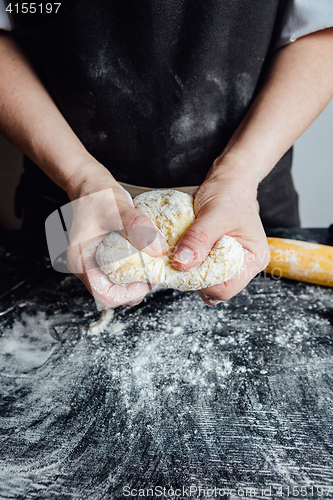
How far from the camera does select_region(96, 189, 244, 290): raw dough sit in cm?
84

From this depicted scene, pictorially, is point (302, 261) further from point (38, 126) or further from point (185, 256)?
point (38, 126)

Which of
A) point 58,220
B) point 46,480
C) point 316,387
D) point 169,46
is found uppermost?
point 169,46

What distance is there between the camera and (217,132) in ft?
4.16

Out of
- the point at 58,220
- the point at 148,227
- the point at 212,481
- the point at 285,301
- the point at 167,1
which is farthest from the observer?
the point at 58,220

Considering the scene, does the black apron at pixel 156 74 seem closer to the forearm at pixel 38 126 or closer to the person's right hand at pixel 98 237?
the forearm at pixel 38 126

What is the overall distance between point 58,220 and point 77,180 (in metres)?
0.37

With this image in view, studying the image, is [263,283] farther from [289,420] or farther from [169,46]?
[169,46]

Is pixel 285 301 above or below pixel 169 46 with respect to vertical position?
below

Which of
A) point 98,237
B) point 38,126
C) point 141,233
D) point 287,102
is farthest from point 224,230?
point 38,126

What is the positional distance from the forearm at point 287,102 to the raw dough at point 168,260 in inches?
10.8

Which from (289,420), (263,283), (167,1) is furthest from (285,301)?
(167,1)

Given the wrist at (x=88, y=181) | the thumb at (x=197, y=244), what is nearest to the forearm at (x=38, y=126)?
the wrist at (x=88, y=181)

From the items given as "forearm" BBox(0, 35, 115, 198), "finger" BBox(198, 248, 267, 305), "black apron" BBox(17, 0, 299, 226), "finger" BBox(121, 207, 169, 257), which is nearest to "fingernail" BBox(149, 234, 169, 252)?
"finger" BBox(121, 207, 169, 257)

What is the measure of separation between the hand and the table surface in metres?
0.21
